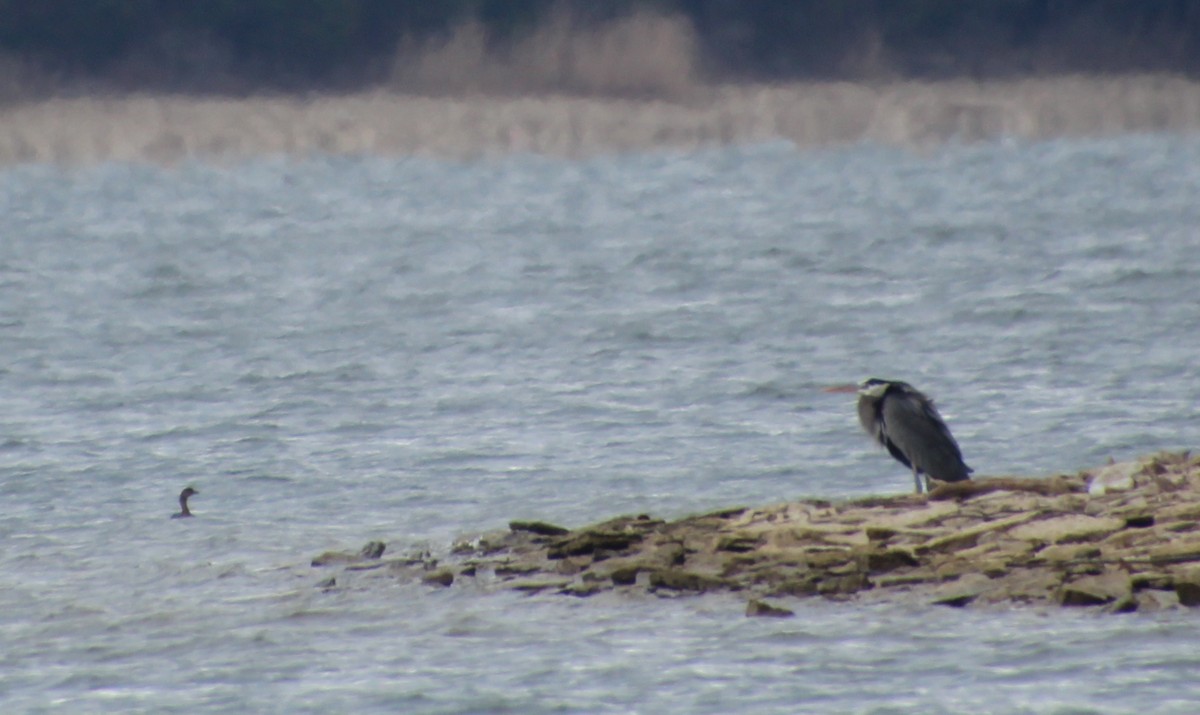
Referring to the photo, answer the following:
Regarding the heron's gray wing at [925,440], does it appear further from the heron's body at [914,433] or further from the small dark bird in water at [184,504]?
the small dark bird in water at [184,504]

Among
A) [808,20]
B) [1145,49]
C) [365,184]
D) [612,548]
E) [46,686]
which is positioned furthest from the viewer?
[365,184]

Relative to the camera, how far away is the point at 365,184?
243ft

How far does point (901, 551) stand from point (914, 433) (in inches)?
96.0

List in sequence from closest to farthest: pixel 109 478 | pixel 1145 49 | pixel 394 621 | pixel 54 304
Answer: pixel 394 621
pixel 109 478
pixel 54 304
pixel 1145 49

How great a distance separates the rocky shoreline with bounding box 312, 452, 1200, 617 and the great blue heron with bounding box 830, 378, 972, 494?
0.64 m

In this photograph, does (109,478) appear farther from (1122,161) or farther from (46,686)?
(1122,161)

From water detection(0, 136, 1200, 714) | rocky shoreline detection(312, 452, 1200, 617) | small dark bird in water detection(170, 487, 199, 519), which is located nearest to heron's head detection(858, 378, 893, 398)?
water detection(0, 136, 1200, 714)

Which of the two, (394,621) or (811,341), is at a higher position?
(811,341)

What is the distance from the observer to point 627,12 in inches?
2515

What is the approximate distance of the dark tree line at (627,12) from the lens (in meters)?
59.6

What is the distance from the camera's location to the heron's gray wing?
1374 cm

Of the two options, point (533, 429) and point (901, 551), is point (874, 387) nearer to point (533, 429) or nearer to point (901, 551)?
point (901, 551)

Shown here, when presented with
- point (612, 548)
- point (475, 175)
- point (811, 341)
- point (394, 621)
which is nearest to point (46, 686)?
point (394, 621)

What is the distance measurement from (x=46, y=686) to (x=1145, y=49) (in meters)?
52.8
